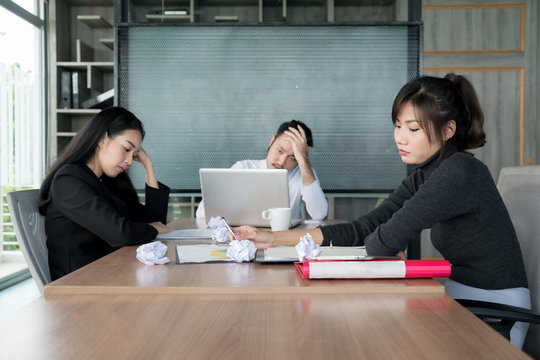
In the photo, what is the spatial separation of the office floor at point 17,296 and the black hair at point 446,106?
8.06 feet

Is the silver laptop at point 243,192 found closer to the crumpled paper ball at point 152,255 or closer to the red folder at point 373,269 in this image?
the crumpled paper ball at point 152,255

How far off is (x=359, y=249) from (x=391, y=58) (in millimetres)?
1708

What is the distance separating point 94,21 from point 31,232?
332cm

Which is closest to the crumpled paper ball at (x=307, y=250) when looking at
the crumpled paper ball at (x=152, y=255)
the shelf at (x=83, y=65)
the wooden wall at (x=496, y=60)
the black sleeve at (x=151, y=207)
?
the crumpled paper ball at (x=152, y=255)

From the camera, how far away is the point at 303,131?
2.34 m

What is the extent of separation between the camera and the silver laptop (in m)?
1.68

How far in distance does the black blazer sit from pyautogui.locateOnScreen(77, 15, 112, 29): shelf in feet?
9.84

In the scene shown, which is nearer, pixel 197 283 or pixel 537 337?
pixel 197 283

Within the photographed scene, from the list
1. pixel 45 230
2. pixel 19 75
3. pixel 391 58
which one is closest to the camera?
pixel 45 230

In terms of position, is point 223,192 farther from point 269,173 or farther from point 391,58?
point 391,58

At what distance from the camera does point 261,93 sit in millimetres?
2697

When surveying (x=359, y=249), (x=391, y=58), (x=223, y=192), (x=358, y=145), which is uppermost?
(x=391, y=58)

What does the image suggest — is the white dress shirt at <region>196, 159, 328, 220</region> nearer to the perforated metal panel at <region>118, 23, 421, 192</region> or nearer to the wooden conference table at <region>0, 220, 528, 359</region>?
the perforated metal panel at <region>118, 23, 421, 192</region>

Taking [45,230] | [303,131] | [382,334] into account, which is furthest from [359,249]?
[303,131]
